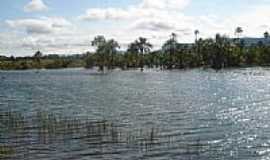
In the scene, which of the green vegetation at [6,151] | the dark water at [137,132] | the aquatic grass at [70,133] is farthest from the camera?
the aquatic grass at [70,133]

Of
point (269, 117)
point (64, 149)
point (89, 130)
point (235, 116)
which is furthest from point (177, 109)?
point (64, 149)

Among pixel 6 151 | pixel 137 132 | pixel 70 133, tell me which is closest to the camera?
pixel 6 151

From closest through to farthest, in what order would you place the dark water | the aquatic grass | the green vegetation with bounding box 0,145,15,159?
the green vegetation with bounding box 0,145,15,159 → the dark water → the aquatic grass

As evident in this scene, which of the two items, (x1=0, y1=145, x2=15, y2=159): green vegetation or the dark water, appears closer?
(x1=0, y1=145, x2=15, y2=159): green vegetation

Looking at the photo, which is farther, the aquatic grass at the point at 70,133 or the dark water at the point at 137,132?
the aquatic grass at the point at 70,133

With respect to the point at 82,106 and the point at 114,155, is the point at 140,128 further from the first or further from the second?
the point at 82,106

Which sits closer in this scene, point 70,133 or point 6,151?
point 6,151

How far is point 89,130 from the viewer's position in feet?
118

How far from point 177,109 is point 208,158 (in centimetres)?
2420

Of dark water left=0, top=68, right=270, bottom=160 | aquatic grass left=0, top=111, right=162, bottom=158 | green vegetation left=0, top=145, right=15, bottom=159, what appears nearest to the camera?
green vegetation left=0, top=145, right=15, bottom=159

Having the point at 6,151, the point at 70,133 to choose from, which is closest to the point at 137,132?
the point at 70,133

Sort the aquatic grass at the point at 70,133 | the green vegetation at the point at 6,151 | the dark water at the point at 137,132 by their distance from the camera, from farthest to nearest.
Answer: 1. the aquatic grass at the point at 70,133
2. the dark water at the point at 137,132
3. the green vegetation at the point at 6,151

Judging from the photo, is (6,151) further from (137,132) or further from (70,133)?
(137,132)

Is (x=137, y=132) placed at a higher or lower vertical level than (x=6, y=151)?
lower
